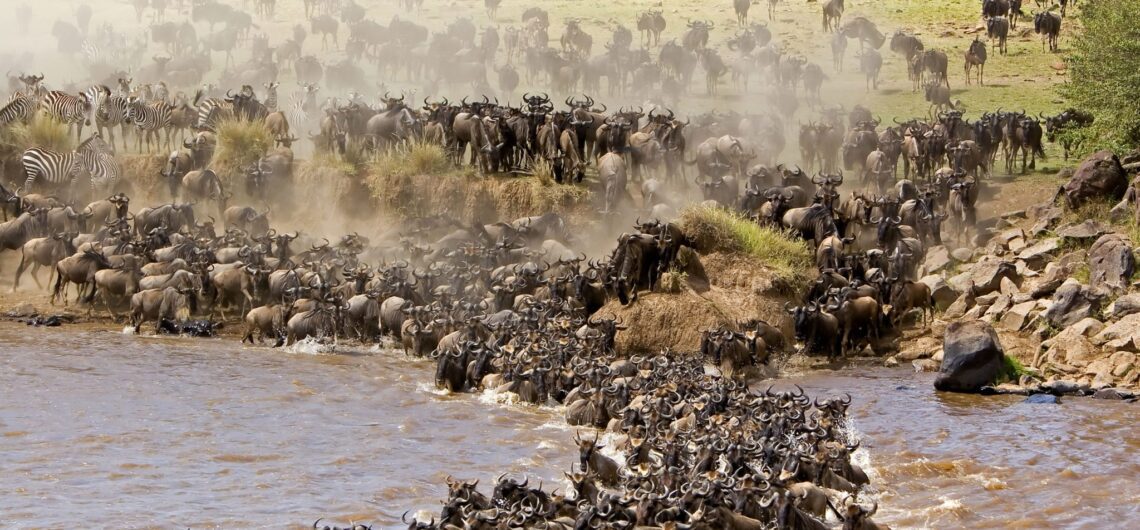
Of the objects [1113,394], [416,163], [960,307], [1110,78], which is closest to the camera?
[1113,394]

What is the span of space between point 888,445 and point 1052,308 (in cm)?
589

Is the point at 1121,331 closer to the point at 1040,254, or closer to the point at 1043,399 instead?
the point at 1043,399

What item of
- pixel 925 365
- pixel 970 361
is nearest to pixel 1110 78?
pixel 925 365

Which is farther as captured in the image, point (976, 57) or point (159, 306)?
point (976, 57)

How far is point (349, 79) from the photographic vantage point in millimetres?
42688

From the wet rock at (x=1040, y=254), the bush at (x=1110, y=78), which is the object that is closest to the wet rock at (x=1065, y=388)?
the wet rock at (x=1040, y=254)

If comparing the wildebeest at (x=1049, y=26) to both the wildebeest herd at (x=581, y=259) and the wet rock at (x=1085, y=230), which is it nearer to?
the wildebeest herd at (x=581, y=259)

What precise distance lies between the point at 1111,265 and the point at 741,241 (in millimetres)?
5737

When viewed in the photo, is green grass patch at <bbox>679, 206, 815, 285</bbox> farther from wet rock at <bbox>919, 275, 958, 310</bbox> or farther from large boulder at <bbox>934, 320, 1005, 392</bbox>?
large boulder at <bbox>934, 320, 1005, 392</bbox>

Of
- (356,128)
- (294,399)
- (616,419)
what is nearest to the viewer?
(616,419)

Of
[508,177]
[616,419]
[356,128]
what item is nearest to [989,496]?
[616,419]

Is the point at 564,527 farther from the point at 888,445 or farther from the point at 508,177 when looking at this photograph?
the point at 508,177

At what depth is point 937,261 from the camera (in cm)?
2477

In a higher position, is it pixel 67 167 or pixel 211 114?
pixel 211 114
